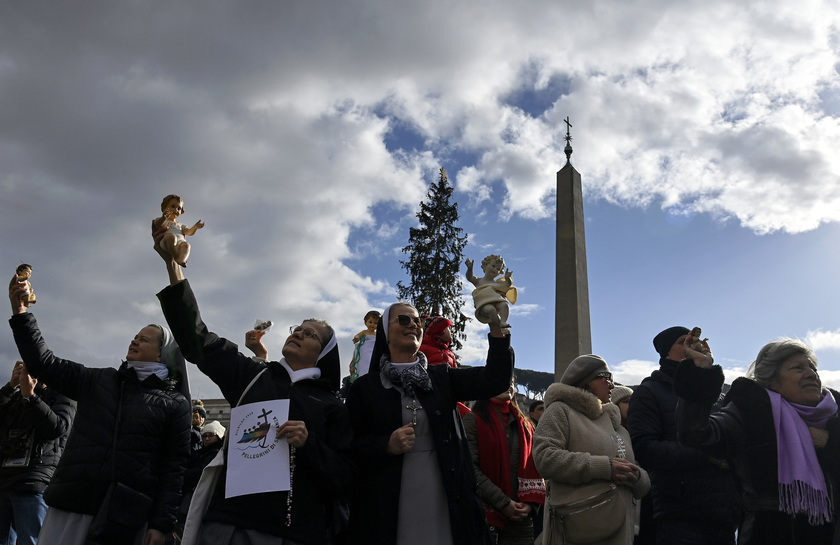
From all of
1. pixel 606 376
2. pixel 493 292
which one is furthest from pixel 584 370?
pixel 493 292

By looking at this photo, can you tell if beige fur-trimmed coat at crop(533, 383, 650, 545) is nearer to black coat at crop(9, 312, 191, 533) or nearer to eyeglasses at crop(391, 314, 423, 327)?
eyeglasses at crop(391, 314, 423, 327)

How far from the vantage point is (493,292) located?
3246 mm

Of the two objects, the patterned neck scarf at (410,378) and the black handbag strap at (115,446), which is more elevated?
the patterned neck scarf at (410,378)

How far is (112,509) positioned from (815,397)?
4152 millimetres

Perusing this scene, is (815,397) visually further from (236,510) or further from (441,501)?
(236,510)

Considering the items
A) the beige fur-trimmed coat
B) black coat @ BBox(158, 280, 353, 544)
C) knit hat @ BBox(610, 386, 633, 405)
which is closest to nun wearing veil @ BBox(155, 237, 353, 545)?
black coat @ BBox(158, 280, 353, 544)

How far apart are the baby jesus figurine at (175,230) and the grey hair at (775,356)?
3.45 m

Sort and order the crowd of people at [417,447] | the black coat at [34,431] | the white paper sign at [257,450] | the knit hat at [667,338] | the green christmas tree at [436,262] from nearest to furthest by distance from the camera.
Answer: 1. the white paper sign at [257,450]
2. the crowd of people at [417,447]
3. the knit hat at [667,338]
4. the black coat at [34,431]
5. the green christmas tree at [436,262]

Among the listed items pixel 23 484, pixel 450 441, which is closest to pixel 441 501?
pixel 450 441

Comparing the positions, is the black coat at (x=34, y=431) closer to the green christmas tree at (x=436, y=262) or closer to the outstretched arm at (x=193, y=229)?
the outstretched arm at (x=193, y=229)

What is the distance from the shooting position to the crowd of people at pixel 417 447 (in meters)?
2.96

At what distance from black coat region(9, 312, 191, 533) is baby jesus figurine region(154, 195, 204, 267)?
1.30 m

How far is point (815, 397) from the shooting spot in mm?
3773

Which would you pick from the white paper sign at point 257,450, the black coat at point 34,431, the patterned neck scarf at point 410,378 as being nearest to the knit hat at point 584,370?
the patterned neck scarf at point 410,378
